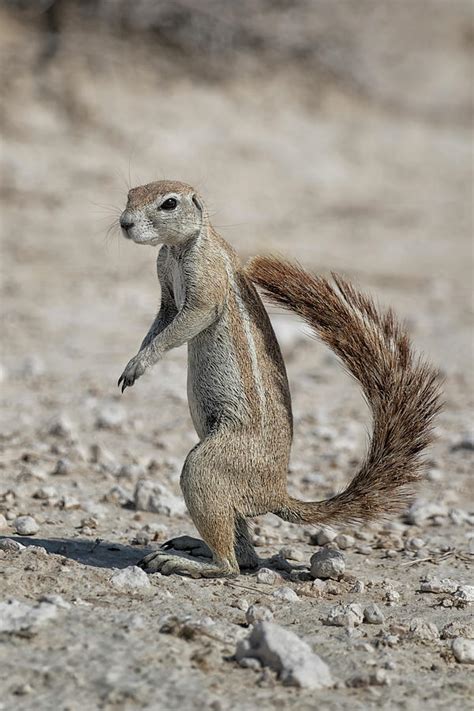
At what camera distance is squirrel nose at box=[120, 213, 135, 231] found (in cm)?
454

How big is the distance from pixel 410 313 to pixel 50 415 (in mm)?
5136

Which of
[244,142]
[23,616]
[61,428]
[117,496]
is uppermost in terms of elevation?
[244,142]

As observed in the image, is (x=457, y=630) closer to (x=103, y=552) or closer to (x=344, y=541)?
(x=344, y=541)

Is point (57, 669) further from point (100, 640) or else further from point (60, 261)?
point (60, 261)

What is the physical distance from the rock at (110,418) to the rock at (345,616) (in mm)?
3526

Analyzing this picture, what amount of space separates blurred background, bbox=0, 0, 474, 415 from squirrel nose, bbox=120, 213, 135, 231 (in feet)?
18.7

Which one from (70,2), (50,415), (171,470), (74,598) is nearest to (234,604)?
(74,598)

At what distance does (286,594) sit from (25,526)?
53.1 inches

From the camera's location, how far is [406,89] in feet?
60.2

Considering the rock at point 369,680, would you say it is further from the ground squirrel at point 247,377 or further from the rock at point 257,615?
the ground squirrel at point 247,377

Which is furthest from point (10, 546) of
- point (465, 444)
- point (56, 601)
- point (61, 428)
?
point (465, 444)

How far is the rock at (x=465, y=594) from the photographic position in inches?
187

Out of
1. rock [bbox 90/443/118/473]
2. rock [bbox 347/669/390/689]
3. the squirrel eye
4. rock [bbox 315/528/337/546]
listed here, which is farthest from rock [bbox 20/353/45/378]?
rock [bbox 347/669/390/689]

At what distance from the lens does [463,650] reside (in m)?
4.04
